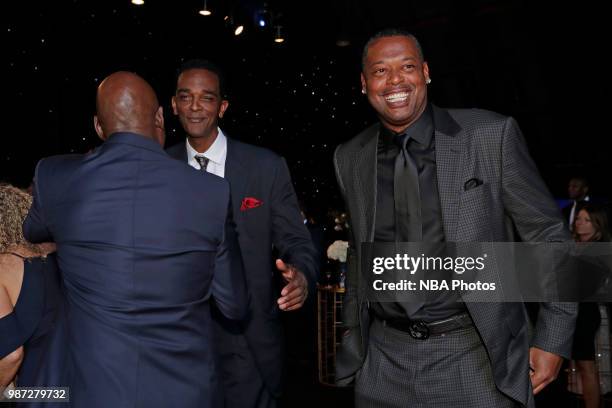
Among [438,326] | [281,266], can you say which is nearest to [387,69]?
[281,266]

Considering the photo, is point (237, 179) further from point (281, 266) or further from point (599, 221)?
point (599, 221)

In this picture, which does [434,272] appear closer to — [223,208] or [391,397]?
[391,397]

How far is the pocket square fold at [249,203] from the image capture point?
264 cm

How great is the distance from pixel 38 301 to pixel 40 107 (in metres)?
6.31

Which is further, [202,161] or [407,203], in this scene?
[202,161]

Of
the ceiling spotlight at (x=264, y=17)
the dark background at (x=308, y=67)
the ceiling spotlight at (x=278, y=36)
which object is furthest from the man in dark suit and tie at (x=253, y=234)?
the ceiling spotlight at (x=264, y=17)

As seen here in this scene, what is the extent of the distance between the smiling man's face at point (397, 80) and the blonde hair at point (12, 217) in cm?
152

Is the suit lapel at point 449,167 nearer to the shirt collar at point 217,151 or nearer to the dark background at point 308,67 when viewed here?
the shirt collar at point 217,151

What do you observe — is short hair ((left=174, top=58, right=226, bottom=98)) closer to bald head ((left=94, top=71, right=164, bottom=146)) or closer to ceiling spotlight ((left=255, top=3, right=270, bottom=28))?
bald head ((left=94, top=71, right=164, bottom=146))

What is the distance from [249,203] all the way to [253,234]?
143 millimetres

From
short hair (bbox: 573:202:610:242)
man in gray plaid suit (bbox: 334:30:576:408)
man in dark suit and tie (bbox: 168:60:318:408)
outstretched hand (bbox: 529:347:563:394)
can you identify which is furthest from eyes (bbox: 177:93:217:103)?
short hair (bbox: 573:202:610:242)

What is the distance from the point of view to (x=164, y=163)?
6.36 feet

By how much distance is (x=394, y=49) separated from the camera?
7.16ft

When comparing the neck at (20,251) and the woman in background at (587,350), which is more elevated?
the neck at (20,251)
